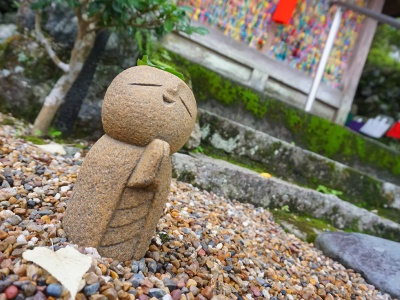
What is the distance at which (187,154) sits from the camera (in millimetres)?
3379

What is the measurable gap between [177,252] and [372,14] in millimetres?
4940

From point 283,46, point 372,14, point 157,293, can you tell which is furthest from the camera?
point 283,46

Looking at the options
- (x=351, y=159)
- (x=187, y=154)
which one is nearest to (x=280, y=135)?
(x=351, y=159)

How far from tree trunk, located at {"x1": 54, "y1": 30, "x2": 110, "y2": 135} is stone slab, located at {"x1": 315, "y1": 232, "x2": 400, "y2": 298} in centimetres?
289

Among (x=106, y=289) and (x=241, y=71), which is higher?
(x=241, y=71)

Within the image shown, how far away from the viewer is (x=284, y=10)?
535 cm

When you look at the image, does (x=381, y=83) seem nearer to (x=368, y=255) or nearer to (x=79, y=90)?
(x=368, y=255)

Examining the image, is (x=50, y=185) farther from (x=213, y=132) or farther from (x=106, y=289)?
(x=213, y=132)

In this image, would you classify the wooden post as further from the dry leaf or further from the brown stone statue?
the dry leaf

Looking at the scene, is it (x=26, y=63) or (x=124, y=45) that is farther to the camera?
(x=124, y=45)

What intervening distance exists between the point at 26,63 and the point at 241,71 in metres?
3.26

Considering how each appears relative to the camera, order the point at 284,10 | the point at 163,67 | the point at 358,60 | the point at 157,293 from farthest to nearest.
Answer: the point at 358,60 → the point at 284,10 → the point at 163,67 → the point at 157,293

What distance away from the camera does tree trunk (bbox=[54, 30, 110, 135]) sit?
11.8ft

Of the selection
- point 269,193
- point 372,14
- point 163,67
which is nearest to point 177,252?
point 163,67
